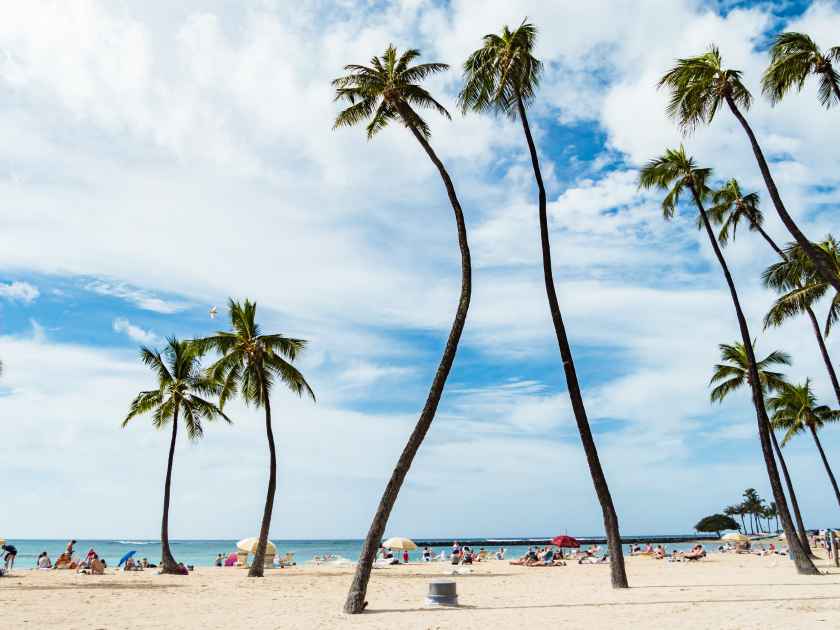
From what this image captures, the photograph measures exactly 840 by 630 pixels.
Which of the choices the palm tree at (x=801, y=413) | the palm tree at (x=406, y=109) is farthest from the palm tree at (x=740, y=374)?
the palm tree at (x=406, y=109)

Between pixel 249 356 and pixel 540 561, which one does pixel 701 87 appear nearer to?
pixel 249 356

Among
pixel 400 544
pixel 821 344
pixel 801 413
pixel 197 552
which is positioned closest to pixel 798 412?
pixel 801 413

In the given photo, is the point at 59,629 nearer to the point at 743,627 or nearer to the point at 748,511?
the point at 743,627

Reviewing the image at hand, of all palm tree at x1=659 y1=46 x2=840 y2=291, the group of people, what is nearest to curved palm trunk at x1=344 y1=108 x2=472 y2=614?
palm tree at x1=659 y1=46 x2=840 y2=291

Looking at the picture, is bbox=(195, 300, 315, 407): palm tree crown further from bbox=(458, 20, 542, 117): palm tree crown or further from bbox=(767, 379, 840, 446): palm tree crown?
bbox=(767, 379, 840, 446): palm tree crown

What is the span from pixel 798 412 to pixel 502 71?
32.1 m

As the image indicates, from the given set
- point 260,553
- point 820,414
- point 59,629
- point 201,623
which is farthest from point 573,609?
point 820,414

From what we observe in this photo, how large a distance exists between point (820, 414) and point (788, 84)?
29.4m

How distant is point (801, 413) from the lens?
124 ft

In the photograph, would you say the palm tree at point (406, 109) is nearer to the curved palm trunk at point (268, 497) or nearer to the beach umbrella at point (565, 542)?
the curved palm trunk at point (268, 497)

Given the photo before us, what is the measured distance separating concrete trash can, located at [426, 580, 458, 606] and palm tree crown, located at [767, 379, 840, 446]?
99.9 feet

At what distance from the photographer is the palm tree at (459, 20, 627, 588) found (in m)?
16.3

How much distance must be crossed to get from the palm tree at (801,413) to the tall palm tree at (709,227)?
18547mm

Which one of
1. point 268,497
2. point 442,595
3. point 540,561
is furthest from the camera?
point 540,561
